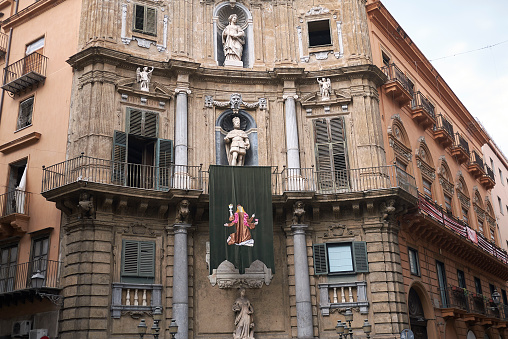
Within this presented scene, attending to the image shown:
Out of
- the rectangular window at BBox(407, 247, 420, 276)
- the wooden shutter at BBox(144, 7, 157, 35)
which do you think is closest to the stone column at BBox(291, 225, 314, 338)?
the rectangular window at BBox(407, 247, 420, 276)

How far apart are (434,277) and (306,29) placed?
12.3 meters

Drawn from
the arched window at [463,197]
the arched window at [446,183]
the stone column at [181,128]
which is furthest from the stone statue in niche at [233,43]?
the arched window at [463,197]

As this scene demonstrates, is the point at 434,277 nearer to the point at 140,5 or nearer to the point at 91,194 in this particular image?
the point at 91,194

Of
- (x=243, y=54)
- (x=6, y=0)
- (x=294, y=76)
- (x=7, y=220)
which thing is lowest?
(x=7, y=220)

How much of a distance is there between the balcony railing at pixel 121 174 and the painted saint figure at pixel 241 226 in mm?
1949

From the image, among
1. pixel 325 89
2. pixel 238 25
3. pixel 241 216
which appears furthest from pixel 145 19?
pixel 241 216

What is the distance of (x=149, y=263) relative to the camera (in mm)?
21016

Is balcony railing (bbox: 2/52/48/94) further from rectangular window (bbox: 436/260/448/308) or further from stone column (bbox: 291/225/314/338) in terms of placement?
rectangular window (bbox: 436/260/448/308)

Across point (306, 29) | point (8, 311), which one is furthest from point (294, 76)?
point (8, 311)

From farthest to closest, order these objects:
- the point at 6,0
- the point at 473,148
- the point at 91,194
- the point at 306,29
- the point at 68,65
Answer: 1. the point at 473,148
2. the point at 6,0
3. the point at 306,29
4. the point at 68,65
5. the point at 91,194

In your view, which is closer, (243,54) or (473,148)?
(243,54)

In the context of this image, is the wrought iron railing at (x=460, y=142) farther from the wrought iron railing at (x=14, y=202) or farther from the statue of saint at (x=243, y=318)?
the wrought iron railing at (x=14, y=202)

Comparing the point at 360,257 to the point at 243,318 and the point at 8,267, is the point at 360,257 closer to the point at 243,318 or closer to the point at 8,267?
the point at 243,318

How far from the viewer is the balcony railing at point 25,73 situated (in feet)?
79.4
